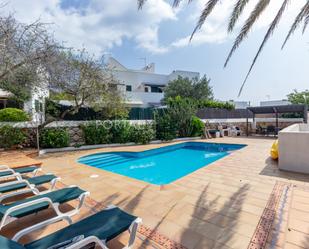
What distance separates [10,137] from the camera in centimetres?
972

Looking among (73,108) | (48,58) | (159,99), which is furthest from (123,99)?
(159,99)

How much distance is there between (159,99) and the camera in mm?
28469

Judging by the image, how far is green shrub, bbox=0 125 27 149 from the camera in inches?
376

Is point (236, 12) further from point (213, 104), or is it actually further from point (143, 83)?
point (143, 83)

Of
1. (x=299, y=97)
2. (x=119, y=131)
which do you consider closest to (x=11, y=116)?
(x=119, y=131)

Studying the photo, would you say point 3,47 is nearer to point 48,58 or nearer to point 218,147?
point 48,58

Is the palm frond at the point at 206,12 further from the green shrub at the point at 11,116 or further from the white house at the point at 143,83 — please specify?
the white house at the point at 143,83

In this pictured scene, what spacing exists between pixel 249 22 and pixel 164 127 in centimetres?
1001

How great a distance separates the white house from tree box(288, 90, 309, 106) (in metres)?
17.7

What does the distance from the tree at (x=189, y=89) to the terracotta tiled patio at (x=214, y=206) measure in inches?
880

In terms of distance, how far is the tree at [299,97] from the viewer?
106 ft

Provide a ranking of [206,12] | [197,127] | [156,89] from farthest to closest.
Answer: [156,89] → [197,127] → [206,12]

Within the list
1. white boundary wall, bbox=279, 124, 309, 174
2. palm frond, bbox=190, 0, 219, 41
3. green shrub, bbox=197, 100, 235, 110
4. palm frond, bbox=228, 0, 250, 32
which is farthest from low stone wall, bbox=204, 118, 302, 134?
palm frond, bbox=190, 0, 219, 41

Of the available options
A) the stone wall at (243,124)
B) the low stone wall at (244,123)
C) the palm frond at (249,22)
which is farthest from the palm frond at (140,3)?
the stone wall at (243,124)
